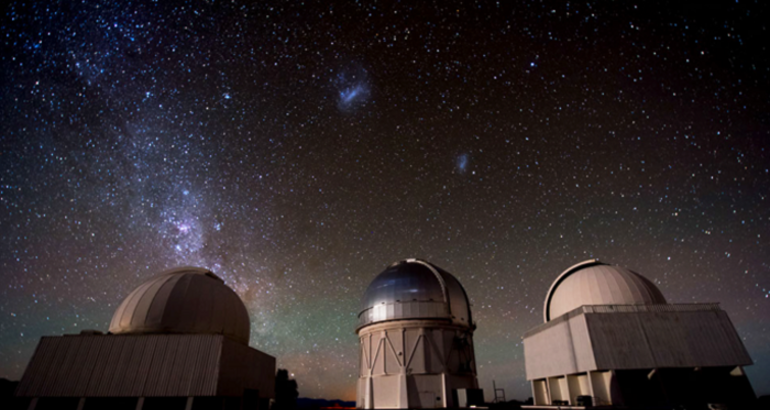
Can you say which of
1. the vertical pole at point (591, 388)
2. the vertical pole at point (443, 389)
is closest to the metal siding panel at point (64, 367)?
the vertical pole at point (443, 389)

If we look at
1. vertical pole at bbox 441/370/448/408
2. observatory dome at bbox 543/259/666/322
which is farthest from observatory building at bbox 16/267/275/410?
observatory dome at bbox 543/259/666/322

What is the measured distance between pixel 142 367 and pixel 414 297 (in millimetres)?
15098

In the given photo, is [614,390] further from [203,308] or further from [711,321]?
[203,308]

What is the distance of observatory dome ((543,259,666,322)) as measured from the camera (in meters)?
→ 19.2

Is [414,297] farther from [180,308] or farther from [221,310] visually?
[180,308]

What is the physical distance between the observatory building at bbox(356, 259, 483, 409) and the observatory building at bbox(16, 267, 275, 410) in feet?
29.2

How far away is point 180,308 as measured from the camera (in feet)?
56.1

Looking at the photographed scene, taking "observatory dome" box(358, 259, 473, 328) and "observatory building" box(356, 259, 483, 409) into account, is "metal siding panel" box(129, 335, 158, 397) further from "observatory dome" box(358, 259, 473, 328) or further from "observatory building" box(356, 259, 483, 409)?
"observatory dome" box(358, 259, 473, 328)

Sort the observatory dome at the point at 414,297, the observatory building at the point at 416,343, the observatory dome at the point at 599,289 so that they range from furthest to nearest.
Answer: the observatory dome at the point at 414,297, the observatory building at the point at 416,343, the observatory dome at the point at 599,289

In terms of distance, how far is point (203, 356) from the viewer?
1502 centimetres

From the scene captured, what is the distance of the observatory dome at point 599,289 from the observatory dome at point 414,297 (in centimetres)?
583

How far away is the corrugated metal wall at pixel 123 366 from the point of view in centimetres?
1433

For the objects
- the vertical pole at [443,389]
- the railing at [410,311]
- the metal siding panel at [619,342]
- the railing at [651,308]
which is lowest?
the vertical pole at [443,389]

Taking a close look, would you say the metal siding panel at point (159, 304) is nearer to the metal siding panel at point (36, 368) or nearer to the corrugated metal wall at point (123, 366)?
the corrugated metal wall at point (123, 366)
